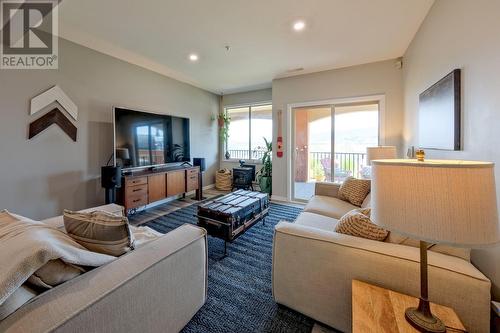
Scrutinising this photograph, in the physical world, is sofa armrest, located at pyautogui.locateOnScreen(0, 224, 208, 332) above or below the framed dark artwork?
below

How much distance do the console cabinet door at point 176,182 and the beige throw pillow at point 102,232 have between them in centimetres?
288

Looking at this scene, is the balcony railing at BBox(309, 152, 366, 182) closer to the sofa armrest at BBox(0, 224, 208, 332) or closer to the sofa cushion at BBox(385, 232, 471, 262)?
the sofa cushion at BBox(385, 232, 471, 262)

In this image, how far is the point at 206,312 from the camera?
1560 millimetres

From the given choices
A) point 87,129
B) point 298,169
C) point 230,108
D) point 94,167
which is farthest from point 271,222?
point 230,108

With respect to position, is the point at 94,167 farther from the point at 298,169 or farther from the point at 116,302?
the point at 298,169

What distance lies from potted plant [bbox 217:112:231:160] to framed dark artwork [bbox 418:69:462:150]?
430 centimetres

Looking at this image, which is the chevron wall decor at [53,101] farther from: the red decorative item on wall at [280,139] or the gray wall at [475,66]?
the gray wall at [475,66]

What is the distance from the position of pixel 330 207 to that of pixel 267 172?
2.69 meters

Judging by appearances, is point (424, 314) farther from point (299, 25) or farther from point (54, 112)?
point (54, 112)

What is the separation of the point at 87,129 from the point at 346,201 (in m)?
3.77

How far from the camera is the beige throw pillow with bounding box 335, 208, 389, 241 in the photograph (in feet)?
4.35

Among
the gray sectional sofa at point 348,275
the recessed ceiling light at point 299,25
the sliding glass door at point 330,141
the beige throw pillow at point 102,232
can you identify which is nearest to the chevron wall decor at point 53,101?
the beige throw pillow at point 102,232

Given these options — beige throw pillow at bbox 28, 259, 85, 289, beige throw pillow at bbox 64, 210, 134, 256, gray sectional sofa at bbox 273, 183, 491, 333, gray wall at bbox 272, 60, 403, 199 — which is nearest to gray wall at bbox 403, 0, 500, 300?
gray sectional sofa at bbox 273, 183, 491, 333

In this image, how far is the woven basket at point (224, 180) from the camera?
18.1 ft
